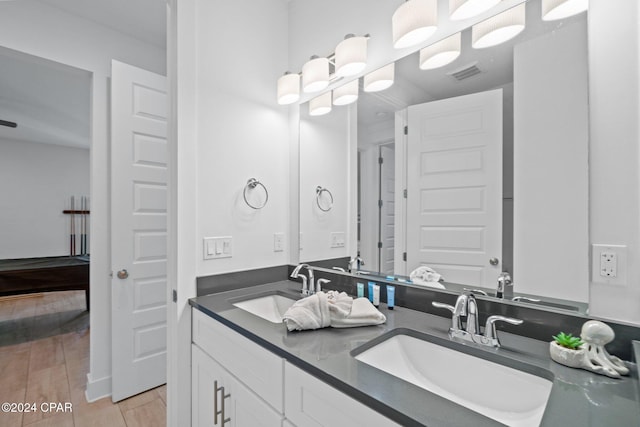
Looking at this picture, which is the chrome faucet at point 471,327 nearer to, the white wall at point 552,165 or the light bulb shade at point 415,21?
the white wall at point 552,165

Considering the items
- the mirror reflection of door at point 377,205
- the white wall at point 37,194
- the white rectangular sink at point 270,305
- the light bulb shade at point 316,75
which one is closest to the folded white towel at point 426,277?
the mirror reflection of door at point 377,205

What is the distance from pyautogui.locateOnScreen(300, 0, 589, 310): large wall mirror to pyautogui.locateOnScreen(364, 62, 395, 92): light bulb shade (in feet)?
0.10

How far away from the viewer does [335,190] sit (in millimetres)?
1811

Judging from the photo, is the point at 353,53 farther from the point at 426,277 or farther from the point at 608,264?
the point at 608,264

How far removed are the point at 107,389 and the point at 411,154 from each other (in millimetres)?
2581

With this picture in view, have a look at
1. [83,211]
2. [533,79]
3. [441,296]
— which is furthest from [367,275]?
[83,211]

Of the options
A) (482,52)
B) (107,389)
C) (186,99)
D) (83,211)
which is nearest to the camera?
(482,52)

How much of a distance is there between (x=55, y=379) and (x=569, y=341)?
328cm

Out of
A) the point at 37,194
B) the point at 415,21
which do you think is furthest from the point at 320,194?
the point at 37,194

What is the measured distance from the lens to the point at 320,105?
1.82 meters

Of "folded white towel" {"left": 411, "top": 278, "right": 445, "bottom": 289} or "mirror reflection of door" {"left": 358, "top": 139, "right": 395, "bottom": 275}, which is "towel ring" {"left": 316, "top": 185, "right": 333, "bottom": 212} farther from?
"folded white towel" {"left": 411, "top": 278, "right": 445, "bottom": 289}

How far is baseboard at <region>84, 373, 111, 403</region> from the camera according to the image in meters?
2.07

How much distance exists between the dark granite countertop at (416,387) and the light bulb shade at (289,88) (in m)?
1.26

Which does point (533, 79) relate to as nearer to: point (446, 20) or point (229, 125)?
point (446, 20)
